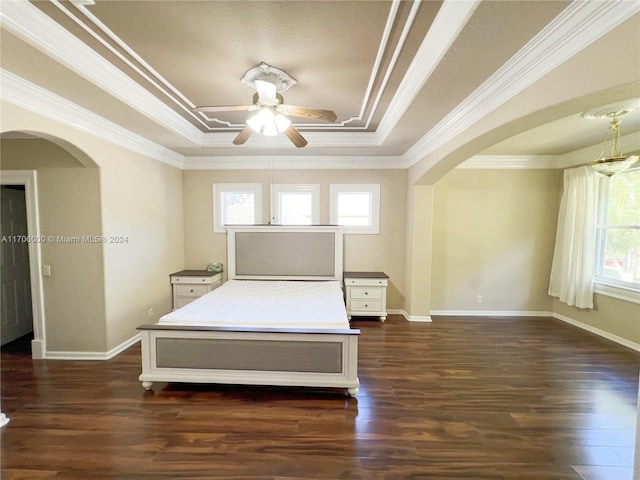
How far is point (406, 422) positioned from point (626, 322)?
141 inches

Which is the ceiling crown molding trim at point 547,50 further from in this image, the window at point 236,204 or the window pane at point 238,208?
the window pane at point 238,208

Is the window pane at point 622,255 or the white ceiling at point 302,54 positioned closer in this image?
the white ceiling at point 302,54

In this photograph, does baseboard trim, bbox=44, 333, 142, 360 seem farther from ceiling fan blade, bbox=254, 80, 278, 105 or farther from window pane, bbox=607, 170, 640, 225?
window pane, bbox=607, 170, 640, 225

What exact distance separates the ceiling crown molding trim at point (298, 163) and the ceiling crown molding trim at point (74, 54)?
1.57 meters

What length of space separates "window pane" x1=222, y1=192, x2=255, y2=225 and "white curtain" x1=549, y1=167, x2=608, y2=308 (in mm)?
4983

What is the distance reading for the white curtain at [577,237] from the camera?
3.79 meters

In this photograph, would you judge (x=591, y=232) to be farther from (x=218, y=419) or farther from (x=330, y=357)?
(x=218, y=419)

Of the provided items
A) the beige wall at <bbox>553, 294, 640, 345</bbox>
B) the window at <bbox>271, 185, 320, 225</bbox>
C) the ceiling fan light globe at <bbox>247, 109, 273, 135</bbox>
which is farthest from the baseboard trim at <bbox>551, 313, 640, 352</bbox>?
the ceiling fan light globe at <bbox>247, 109, 273, 135</bbox>

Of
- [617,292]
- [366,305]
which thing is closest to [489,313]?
[617,292]

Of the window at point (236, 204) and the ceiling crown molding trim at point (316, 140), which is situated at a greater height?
the ceiling crown molding trim at point (316, 140)

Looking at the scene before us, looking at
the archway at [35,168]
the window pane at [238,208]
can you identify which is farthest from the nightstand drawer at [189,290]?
the archway at [35,168]

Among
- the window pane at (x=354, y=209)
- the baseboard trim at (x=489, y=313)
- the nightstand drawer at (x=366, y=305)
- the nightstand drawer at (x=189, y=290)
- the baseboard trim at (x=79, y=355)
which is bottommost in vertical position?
the baseboard trim at (x=79, y=355)

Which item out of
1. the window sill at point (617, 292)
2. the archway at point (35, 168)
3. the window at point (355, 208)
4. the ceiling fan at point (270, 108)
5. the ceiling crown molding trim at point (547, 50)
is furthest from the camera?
the window at point (355, 208)

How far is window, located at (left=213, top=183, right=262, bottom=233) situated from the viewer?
4.54 metres
